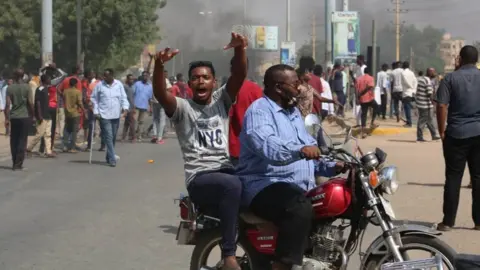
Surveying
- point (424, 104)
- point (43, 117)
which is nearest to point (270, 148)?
point (43, 117)

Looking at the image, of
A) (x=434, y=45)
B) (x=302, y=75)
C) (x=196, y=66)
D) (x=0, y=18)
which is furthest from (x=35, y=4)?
(x=434, y=45)

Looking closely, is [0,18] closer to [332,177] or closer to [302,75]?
[302,75]

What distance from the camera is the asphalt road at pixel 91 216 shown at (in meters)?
7.04

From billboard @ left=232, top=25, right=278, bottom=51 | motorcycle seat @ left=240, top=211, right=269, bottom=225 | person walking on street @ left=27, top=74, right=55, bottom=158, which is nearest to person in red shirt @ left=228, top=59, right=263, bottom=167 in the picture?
motorcycle seat @ left=240, top=211, right=269, bottom=225

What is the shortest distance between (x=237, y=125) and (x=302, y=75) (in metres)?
2.40

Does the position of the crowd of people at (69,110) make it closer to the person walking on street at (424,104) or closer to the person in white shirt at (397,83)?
the person walking on street at (424,104)

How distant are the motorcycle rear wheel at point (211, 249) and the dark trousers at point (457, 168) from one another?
137 inches

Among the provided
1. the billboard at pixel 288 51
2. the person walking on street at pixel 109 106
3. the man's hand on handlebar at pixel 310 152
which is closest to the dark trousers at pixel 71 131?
the person walking on street at pixel 109 106

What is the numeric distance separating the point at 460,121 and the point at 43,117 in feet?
31.2

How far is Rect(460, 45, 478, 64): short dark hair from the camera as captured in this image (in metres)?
7.82

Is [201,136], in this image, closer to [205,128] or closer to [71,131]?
[205,128]

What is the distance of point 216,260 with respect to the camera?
529cm

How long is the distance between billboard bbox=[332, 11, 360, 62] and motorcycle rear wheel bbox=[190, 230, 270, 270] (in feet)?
73.8

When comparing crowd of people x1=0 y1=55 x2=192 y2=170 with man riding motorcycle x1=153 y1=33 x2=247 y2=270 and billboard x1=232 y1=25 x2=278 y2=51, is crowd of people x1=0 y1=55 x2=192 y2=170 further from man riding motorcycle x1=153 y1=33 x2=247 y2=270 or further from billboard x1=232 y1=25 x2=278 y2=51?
billboard x1=232 y1=25 x2=278 y2=51
